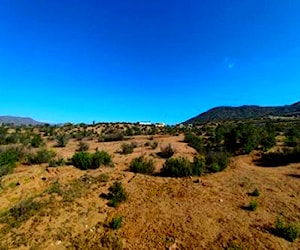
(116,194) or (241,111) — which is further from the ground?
(241,111)

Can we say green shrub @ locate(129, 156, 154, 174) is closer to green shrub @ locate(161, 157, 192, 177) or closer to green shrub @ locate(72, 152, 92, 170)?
green shrub @ locate(161, 157, 192, 177)

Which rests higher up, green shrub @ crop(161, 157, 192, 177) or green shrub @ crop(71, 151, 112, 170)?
green shrub @ crop(71, 151, 112, 170)

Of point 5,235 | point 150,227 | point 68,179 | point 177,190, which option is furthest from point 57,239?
point 177,190

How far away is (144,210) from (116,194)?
1.52 m

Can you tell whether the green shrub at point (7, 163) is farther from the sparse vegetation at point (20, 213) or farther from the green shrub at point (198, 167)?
the green shrub at point (198, 167)

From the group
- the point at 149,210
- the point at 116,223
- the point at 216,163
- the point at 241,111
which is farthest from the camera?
the point at 241,111

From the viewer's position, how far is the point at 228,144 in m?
24.7

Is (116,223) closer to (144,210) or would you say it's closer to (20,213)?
(144,210)

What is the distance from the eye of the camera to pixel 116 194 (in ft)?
39.0

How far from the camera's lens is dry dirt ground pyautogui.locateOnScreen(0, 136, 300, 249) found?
29.3 ft

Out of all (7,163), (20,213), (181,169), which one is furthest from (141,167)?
(7,163)

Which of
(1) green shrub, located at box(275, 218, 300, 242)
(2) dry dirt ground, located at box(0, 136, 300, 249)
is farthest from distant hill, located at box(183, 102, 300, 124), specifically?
(1) green shrub, located at box(275, 218, 300, 242)

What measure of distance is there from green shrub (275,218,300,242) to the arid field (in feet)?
0.41

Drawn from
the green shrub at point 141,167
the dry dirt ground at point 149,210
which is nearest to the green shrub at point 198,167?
the dry dirt ground at point 149,210
